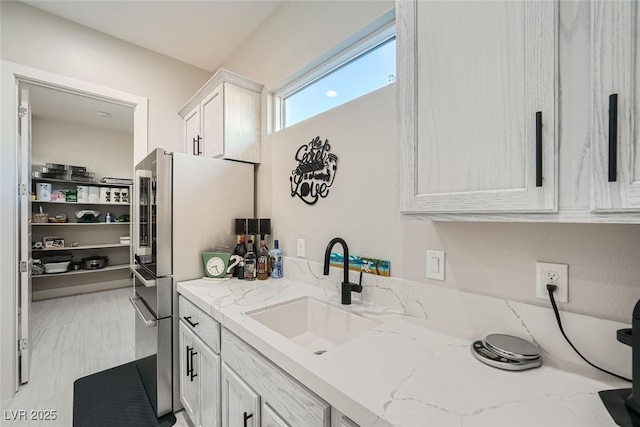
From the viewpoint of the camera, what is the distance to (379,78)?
1495mm

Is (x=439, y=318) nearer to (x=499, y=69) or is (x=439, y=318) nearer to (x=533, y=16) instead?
(x=499, y=69)

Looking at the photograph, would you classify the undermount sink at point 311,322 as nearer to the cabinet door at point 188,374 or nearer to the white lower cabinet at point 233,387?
the white lower cabinet at point 233,387

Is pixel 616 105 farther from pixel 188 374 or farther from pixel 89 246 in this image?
pixel 89 246

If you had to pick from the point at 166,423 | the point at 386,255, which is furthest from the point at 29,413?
the point at 386,255

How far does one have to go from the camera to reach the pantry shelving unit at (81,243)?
13.8 ft

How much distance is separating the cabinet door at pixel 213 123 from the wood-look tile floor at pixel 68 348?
6.15ft

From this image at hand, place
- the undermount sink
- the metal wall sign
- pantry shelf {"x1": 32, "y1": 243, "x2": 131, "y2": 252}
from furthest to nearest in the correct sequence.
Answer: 1. pantry shelf {"x1": 32, "y1": 243, "x2": 131, "y2": 252}
2. the metal wall sign
3. the undermount sink

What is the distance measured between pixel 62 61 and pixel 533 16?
313 cm

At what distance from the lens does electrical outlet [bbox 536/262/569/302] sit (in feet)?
2.77

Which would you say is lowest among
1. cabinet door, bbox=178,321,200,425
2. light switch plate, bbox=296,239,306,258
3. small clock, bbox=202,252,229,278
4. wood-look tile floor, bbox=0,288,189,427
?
wood-look tile floor, bbox=0,288,189,427

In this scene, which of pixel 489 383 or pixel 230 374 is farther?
pixel 230 374

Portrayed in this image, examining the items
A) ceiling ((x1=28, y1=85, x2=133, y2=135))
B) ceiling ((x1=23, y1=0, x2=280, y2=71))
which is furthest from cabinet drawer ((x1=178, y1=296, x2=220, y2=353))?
ceiling ((x1=28, y1=85, x2=133, y2=135))

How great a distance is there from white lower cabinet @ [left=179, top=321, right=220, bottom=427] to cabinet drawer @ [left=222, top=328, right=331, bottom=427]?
0.23m

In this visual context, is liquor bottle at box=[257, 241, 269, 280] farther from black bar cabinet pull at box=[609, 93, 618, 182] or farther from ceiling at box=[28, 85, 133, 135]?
ceiling at box=[28, 85, 133, 135]
